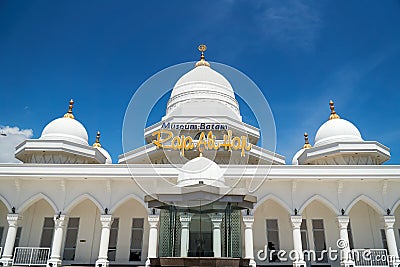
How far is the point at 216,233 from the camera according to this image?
1012cm


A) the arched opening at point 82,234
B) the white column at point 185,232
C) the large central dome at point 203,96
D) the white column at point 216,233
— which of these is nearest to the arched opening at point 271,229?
the white column at point 216,233

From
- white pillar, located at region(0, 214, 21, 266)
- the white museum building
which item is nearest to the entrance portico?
the white museum building

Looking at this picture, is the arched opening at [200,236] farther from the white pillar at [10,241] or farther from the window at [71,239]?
the white pillar at [10,241]

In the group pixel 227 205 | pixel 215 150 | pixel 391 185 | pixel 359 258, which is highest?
pixel 215 150

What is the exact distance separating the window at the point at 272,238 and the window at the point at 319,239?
1628mm

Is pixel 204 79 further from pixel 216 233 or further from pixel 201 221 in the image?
pixel 216 233

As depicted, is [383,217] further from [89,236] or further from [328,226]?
[89,236]

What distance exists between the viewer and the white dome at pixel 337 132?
1777cm

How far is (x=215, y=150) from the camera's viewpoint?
14570mm

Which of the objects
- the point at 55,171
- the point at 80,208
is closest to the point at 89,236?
the point at 80,208

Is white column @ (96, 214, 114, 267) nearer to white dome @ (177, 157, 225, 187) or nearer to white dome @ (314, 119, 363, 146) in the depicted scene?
white dome @ (177, 157, 225, 187)

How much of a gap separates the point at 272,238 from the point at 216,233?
4.96m

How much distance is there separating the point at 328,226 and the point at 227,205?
6431 mm

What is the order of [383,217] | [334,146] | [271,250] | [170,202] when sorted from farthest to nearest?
[334,146], [271,250], [383,217], [170,202]
